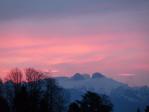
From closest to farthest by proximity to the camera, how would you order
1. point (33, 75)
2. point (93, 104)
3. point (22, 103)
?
1. point (22, 103)
2. point (93, 104)
3. point (33, 75)

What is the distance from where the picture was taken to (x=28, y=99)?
7169 centimetres

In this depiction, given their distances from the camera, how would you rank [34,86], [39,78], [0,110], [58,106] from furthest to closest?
[39,78] → [34,86] → [58,106] → [0,110]

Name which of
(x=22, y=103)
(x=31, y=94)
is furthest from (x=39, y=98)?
(x=22, y=103)

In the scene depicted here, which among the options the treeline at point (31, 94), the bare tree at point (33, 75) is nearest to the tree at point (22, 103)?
the treeline at point (31, 94)

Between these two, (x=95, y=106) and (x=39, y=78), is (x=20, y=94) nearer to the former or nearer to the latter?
(x=95, y=106)

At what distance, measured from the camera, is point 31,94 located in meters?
83.6

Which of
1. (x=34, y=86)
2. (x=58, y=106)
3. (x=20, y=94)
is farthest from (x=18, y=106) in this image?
(x=34, y=86)

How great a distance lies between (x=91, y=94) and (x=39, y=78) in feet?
120

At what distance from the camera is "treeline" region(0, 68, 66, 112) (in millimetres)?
70938

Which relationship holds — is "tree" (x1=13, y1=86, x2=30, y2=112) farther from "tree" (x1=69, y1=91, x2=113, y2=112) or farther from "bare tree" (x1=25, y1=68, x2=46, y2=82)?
"bare tree" (x1=25, y1=68, x2=46, y2=82)

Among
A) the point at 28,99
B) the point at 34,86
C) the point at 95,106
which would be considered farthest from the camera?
the point at 34,86

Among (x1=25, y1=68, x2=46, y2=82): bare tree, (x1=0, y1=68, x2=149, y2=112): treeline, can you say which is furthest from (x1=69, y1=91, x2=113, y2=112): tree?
(x1=25, y1=68, x2=46, y2=82): bare tree

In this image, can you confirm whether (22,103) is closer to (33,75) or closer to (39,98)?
(39,98)

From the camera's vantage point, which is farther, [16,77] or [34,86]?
[16,77]
